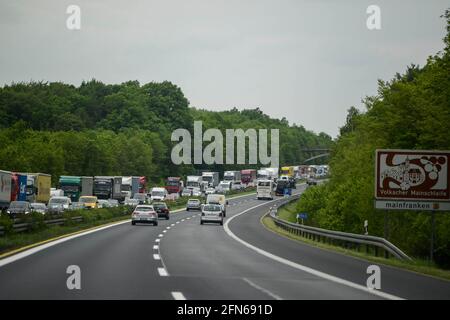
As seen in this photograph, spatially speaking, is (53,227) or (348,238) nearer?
(348,238)

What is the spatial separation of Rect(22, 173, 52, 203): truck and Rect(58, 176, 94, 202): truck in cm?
861

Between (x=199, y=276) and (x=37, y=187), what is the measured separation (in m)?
53.3

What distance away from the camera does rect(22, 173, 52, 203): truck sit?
67375 millimetres

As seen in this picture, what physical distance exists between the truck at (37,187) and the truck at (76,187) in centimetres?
861

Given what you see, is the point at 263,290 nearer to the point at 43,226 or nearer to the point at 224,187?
the point at 43,226

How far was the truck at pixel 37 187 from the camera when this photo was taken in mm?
67375

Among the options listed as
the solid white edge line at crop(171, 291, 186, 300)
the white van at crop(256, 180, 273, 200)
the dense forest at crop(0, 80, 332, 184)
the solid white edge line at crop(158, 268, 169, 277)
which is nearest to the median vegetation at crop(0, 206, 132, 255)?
the solid white edge line at crop(158, 268, 169, 277)

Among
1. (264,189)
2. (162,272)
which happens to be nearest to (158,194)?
(264,189)

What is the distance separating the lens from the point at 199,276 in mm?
17625

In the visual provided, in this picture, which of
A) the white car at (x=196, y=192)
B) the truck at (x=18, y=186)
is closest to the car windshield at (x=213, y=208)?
the truck at (x=18, y=186)

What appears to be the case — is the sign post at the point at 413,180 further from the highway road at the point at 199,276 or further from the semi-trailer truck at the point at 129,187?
the semi-trailer truck at the point at 129,187

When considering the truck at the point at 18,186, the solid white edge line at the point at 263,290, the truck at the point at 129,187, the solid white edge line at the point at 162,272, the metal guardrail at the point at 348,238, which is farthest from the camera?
the truck at the point at 129,187
